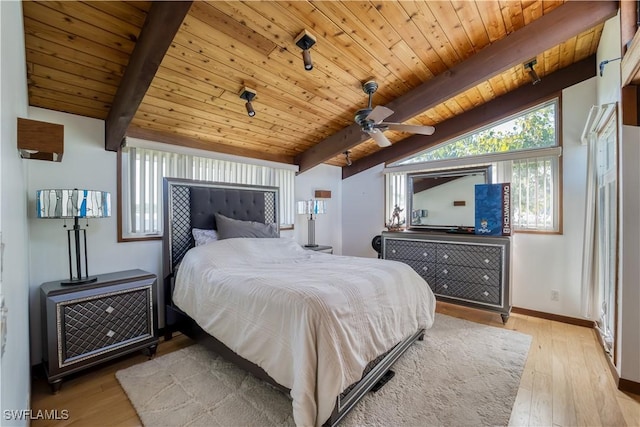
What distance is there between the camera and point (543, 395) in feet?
6.68

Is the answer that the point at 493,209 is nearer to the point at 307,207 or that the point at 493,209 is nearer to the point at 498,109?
the point at 498,109

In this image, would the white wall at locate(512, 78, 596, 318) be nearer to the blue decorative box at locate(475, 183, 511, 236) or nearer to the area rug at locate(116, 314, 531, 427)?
the blue decorative box at locate(475, 183, 511, 236)

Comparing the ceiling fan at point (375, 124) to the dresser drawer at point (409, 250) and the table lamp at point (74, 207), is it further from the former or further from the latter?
the table lamp at point (74, 207)

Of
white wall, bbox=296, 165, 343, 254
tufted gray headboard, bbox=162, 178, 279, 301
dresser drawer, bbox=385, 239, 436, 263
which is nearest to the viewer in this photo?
tufted gray headboard, bbox=162, 178, 279, 301

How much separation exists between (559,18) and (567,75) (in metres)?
1.33

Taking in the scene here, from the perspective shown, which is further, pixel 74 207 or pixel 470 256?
pixel 470 256

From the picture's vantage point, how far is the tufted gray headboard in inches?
121

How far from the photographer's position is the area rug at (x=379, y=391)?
5.94ft

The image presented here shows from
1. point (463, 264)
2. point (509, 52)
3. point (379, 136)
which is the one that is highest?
point (509, 52)

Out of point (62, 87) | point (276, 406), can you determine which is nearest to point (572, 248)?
point (276, 406)

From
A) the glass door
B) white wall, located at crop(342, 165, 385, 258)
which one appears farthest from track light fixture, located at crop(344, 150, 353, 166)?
the glass door

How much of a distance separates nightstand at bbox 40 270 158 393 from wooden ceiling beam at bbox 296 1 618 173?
313cm

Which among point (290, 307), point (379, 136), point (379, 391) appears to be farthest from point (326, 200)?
point (290, 307)

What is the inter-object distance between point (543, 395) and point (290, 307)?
6.59 feet
